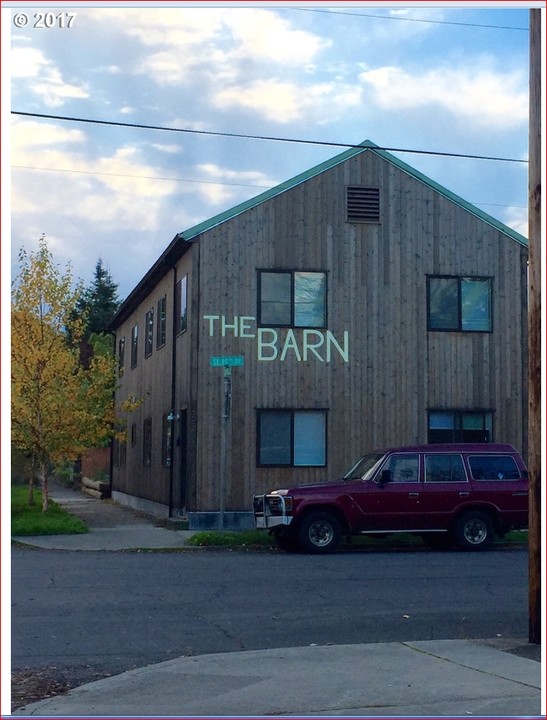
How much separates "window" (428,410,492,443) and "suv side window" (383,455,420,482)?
5.22 meters

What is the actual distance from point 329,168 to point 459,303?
184 inches

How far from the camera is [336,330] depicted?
24.8 metres

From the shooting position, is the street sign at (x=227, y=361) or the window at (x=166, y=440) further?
the window at (x=166, y=440)

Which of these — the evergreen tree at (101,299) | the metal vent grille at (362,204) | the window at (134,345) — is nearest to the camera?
the metal vent grille at (362,204)

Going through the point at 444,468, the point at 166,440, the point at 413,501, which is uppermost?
the point at 166,440

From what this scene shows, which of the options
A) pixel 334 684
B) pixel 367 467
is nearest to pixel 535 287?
pixel 334 684

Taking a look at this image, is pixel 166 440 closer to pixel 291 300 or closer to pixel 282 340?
pixel 282 340

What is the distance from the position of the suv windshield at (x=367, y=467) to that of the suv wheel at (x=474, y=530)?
1967mm

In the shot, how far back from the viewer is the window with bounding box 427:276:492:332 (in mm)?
25578

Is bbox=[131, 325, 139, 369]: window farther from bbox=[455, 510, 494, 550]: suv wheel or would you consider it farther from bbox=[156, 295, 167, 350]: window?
bbox=[455, 510, 494, 550]: suv wheel

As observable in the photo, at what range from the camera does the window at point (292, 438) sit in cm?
2408

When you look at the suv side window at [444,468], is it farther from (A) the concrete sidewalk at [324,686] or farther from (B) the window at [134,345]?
(B) the window at [134,345]

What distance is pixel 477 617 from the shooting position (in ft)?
39.7

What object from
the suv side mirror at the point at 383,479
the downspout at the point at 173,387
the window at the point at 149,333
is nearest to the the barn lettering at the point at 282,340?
the downspout at the point at 173,387
